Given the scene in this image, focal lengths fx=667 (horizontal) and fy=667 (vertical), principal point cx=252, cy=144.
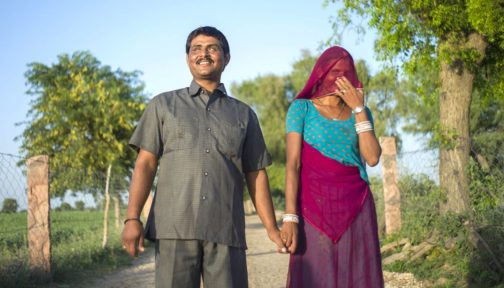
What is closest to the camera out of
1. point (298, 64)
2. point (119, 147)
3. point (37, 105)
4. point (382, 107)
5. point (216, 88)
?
point (216, 88)

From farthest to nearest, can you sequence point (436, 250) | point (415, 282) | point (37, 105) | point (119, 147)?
1. point (37, 105)
2. point (119, 147)
3. point (436, 250)
4. point (415, 282)

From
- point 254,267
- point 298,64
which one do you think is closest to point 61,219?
point 254,267

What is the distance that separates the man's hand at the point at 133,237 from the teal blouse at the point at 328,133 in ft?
3.38

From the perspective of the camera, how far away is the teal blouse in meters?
3.67

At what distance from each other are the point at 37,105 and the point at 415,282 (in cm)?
1564

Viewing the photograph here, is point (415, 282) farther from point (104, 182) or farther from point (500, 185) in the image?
point (104, 182)

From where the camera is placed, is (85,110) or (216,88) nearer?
(216,88)

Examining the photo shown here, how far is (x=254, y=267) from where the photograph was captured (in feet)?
37.2

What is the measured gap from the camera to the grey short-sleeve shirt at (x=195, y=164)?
3279 millimetres

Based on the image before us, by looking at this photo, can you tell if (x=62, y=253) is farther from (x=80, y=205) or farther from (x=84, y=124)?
(x=84, y=124)

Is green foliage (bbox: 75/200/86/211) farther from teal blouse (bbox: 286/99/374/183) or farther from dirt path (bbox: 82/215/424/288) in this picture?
teal blouse (bbox: 286/99/374/183)

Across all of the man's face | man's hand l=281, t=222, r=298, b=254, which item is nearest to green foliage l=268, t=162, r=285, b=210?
man's hand l=281, t=222, r=298, b=254

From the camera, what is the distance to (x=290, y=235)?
11.7ft

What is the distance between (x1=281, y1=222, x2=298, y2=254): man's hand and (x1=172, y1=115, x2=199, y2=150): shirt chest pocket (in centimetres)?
69
